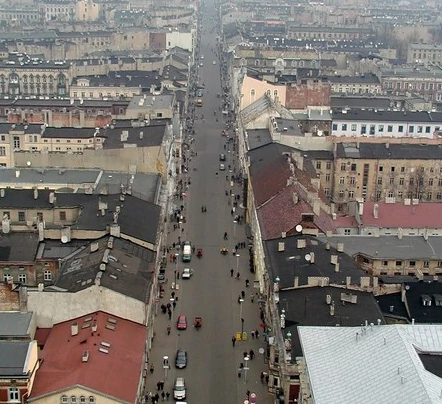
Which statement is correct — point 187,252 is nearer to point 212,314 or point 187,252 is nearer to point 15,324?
point 212,314

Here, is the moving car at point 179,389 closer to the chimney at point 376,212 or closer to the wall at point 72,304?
the wall at point 72,304

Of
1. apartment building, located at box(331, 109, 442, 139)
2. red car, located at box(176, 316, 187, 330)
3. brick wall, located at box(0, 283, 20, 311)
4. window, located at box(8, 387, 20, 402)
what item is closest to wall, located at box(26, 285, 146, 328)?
brick wall, located at box(0, 283, 20, 311)

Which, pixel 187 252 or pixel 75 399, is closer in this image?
pixel 75 399

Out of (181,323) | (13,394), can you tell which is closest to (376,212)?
(181,323)

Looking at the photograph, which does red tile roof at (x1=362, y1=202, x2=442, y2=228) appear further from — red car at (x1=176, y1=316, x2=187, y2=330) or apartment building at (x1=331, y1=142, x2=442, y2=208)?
red car at (x1=176, y1=316, x2=187, y2=330)

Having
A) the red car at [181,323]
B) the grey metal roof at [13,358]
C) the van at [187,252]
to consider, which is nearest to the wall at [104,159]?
the van at [187,252]

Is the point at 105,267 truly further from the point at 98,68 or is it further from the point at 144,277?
the point at 98,68
